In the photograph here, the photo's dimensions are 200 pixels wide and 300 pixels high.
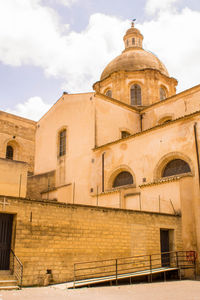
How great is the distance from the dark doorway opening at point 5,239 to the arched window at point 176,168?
9.10m

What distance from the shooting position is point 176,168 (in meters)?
15.8

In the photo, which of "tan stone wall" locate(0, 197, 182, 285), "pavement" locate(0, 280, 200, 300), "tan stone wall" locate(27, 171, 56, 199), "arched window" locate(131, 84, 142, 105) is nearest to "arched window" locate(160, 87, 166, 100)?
"arched window" locate(131, 84, 142, 105)

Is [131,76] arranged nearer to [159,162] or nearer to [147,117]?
[147,117]

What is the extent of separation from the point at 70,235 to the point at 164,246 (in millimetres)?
4852

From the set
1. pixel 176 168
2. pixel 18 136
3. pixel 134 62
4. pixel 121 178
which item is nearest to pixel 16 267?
pixel 176 168

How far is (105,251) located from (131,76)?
18.4m

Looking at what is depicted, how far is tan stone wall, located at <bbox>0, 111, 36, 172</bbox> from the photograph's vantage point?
1021 inches

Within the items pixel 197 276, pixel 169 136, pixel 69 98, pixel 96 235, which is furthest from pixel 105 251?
pixel 69 98

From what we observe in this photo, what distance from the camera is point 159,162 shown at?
53.5ft

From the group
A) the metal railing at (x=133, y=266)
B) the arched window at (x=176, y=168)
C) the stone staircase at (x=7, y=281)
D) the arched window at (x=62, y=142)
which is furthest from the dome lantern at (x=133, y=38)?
the stone staircase at (x=7, y=281)

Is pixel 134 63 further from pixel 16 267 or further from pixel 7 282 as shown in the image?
pixel 7 282

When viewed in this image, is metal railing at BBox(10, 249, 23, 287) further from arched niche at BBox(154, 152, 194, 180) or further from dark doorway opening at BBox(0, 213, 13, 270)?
arched niche at BBox(154, 152, 194, 180)

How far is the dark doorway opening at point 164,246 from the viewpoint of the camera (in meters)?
12.9

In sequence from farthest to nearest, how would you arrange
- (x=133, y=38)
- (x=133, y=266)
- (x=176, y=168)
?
1. (x=133, y=38)
2. (x=176, y=168)
3. (x=133, y=266)
